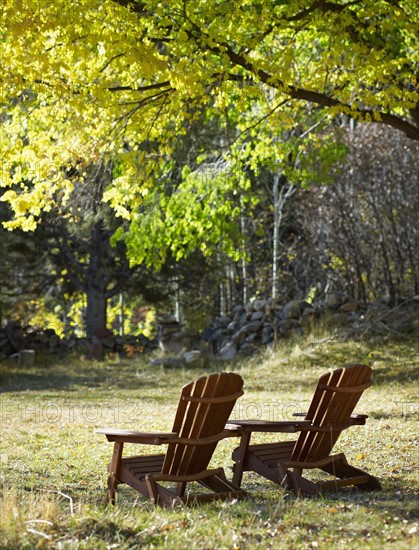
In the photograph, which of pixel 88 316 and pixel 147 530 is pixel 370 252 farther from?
pixel 147 530

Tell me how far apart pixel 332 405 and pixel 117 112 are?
205 inches

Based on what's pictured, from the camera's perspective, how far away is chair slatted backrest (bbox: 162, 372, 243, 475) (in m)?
5.18

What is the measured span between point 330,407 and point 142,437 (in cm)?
140

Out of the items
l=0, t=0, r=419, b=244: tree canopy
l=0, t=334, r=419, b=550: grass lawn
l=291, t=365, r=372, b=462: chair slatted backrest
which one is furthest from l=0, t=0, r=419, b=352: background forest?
l=291, t=365, r=372, b=462: chair slatted backrest

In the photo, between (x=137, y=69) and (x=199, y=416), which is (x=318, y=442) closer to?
(x=199, y=416)

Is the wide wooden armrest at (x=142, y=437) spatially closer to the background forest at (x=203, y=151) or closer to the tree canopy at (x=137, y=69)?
the background forest at (x=203, y=151)

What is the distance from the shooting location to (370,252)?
59.1 ft

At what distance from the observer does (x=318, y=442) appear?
597 centimetres

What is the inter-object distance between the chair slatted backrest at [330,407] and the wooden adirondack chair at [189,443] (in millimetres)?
601

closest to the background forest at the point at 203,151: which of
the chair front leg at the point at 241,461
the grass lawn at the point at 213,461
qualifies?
the grass lawn at the point at 213,461

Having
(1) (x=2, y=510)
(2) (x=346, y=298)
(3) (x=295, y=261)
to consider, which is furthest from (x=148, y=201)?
(1) (x=2, y=510)

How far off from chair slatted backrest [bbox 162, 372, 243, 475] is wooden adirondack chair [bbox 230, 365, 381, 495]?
45 centimetres

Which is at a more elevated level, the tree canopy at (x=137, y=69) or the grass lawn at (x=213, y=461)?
the tree canopy at (x=137, y=69)

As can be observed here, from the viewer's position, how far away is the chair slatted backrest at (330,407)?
227 inches
